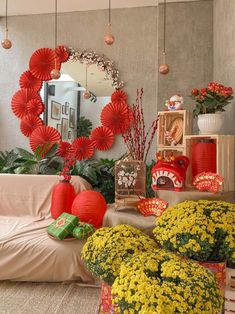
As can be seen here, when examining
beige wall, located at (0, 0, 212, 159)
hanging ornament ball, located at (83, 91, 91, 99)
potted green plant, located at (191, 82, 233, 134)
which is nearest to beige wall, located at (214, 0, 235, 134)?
beige wall, located at (0, 0, 212, 159)

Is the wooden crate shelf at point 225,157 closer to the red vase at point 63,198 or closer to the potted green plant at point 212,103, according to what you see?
the potted green plant at point 212,103

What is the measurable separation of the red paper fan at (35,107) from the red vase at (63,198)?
4.53 feet

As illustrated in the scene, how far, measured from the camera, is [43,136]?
12.3 ft

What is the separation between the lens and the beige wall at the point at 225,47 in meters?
2.56

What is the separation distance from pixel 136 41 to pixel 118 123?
0.99m

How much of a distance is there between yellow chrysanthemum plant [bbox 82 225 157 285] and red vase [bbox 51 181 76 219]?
5.78 ft

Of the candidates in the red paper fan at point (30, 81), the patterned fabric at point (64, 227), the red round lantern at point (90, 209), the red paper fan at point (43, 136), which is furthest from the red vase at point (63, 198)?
the red paper fan at point (30, 81)

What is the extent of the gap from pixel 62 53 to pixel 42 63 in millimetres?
271

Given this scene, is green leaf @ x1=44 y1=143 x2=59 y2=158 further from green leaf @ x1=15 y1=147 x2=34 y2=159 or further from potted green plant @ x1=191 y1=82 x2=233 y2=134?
potted green plant @ x1=191 y1=82 x2=233 y2=134

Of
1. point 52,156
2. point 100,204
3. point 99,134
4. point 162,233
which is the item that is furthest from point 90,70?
point 162,233

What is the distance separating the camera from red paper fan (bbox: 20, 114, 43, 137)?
151 inches

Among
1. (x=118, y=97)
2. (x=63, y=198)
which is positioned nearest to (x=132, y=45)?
(x=118, y=97)

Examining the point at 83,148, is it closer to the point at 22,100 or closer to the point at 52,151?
the point at 52,151

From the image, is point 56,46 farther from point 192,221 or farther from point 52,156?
point 192,221
